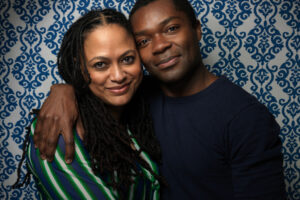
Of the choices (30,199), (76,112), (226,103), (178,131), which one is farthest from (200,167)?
(30,199)

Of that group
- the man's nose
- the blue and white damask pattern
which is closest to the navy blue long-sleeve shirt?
the man's nose

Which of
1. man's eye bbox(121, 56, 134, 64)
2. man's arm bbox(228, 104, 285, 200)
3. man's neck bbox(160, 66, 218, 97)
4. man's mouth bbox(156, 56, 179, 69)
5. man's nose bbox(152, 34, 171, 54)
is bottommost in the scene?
man's arm bbox(228, 104, 285, 200)

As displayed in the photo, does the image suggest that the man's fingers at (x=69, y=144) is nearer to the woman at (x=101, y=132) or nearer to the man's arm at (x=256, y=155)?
the woman at (x=101, y=132)

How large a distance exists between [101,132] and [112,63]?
0.33 meters

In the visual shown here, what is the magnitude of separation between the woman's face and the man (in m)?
0.13

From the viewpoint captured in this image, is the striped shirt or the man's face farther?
the man's face

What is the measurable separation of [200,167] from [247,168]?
0.21m

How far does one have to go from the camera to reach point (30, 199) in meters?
1.66

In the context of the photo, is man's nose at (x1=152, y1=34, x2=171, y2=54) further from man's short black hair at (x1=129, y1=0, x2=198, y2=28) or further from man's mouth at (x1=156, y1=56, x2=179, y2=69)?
man's short black hair at (x1=129, y1=0, x2=198, y2=28)

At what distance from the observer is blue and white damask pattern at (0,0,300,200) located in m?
1.52

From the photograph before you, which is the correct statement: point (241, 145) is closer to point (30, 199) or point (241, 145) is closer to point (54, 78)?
point (54, 78)

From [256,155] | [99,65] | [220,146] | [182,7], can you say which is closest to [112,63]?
[99,65]

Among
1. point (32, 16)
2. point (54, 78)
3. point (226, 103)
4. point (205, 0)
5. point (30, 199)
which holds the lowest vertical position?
point (30, 199)

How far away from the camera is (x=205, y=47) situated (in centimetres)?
158
